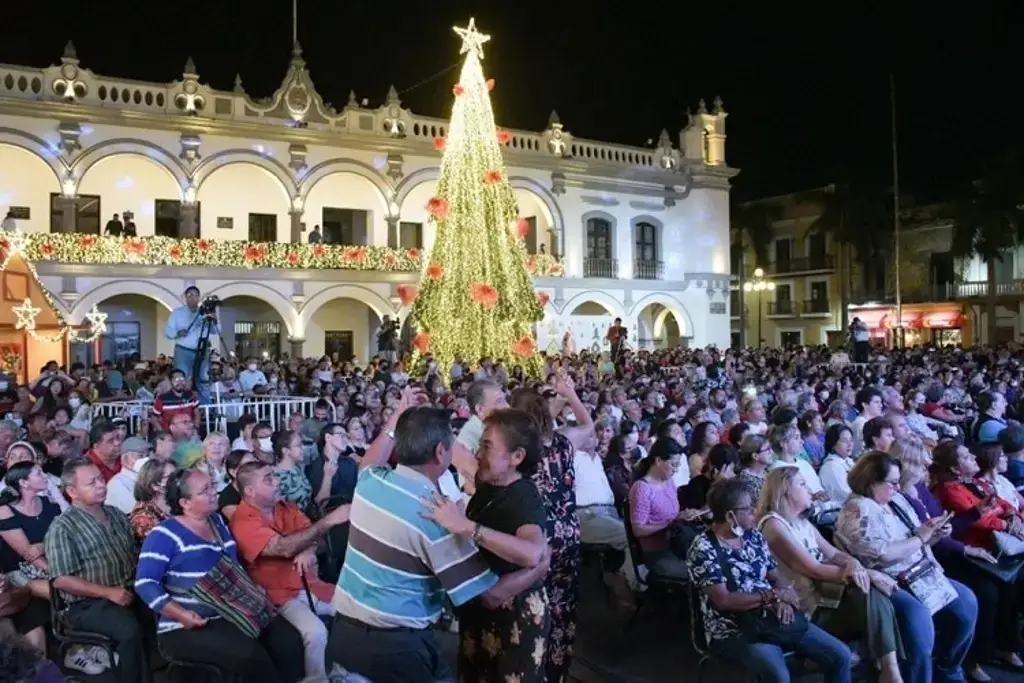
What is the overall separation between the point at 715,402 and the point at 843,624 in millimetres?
7346

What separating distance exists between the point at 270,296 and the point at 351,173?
15.1ft

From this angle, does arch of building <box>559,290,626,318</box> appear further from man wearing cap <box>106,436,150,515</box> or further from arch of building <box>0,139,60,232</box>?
man wearing cap <box>106,436,150,515</box>

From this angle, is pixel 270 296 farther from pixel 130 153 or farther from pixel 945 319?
pixel 945 319

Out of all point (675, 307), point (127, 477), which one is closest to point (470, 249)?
point (127, 477)

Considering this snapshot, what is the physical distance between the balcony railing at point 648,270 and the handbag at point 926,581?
2574 cm

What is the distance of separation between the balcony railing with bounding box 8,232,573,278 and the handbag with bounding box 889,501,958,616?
551 inches

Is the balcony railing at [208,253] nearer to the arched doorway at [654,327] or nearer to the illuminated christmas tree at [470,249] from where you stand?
the illuminated christmas tree at [470,249]

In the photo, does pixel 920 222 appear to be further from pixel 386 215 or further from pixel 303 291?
pixel 303 291

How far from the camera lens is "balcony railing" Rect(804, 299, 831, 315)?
140ft

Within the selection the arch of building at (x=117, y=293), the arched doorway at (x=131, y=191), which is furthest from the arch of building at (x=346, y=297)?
the arched doorway at (x=131, y=191)

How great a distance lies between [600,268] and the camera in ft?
99.5

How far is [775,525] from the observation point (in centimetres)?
503

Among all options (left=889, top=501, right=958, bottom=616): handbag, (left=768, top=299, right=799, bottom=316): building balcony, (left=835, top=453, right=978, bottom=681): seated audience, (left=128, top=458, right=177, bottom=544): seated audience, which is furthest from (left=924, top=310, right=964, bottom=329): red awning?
(left=128, top=458, right=177, bottom=544): seated audience

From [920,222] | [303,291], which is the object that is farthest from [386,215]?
[920,222]
